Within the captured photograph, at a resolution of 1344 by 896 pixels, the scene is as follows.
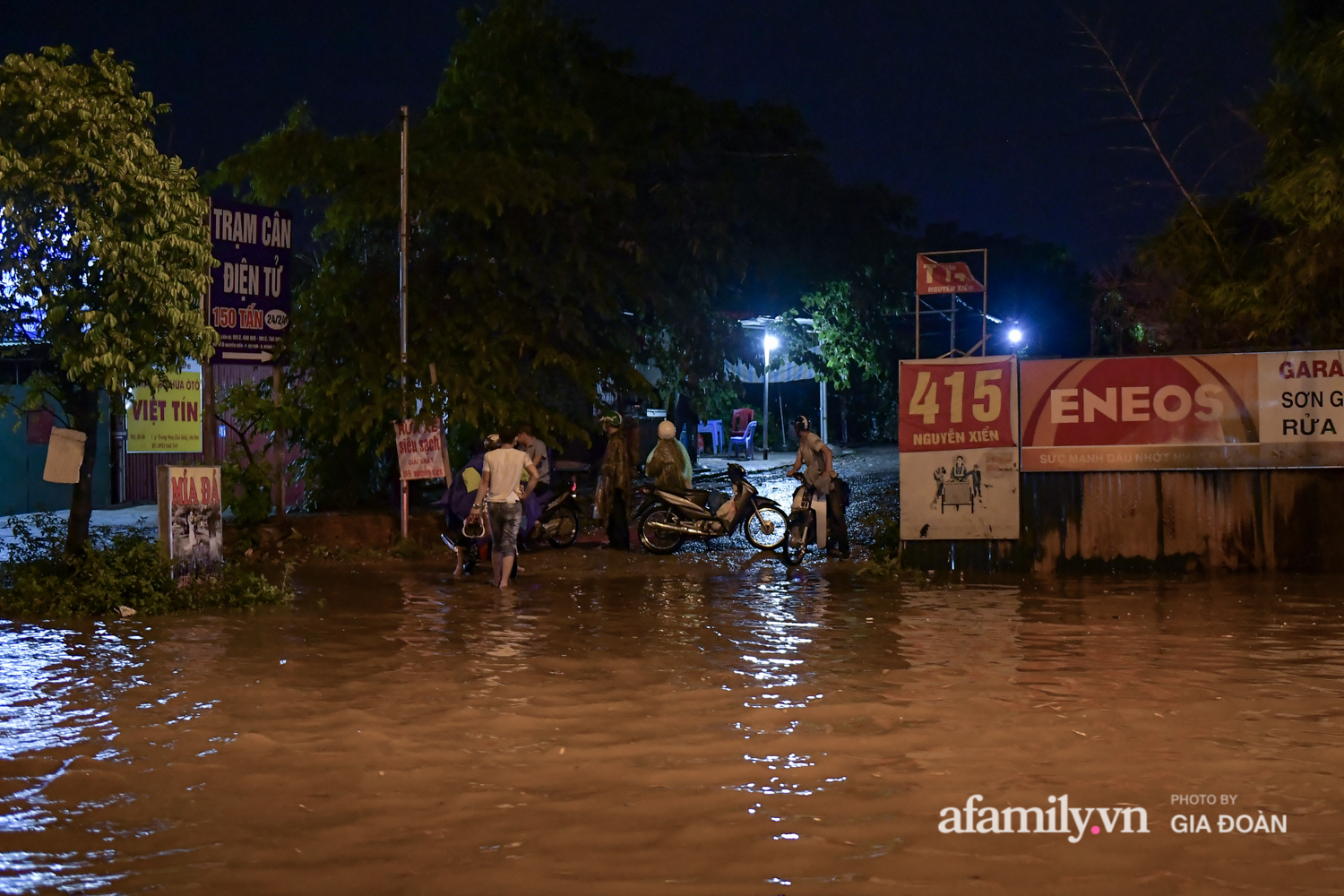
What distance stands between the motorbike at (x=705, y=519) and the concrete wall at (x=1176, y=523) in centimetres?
288

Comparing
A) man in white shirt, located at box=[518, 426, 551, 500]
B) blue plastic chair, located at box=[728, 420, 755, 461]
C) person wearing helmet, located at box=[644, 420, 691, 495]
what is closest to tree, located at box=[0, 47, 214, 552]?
man in white shirt, located at box=[518, 426, 551, 500]

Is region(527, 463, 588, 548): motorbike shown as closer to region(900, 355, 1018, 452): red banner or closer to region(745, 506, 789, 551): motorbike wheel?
region(745, 506, 789, 551): motorbike wheel

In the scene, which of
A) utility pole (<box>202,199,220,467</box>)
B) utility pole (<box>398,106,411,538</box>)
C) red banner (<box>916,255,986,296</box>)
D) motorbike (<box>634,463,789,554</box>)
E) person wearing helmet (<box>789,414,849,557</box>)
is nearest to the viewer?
red banner (<box>916,255,986,296</box>)

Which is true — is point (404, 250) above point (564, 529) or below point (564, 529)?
above

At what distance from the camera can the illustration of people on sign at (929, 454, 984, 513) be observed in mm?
14141

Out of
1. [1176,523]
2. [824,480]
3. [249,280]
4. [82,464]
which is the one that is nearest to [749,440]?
[824,480]

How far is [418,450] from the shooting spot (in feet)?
54.9

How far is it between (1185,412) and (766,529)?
17.3 feet

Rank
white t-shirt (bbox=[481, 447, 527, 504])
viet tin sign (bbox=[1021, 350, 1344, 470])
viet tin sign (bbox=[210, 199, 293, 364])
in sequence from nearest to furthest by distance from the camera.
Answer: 1. white t-shirt (bbox=[481, 447, 527, 504])
2. viet tin sign (bbox=[1021, 350, 1344, 470])
3. viet tin sign (bbox=[210, 199, 293, 364])

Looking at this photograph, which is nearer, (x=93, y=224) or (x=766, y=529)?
(x=93, y=224)

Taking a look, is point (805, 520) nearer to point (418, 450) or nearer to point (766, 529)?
point (766, 529)

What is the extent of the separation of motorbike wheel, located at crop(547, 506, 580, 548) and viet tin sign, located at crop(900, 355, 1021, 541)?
188 inches

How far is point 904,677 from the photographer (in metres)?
8.52

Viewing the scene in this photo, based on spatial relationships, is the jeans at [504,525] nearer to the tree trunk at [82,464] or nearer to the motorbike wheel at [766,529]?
the motorbike wheel at [766,529]
